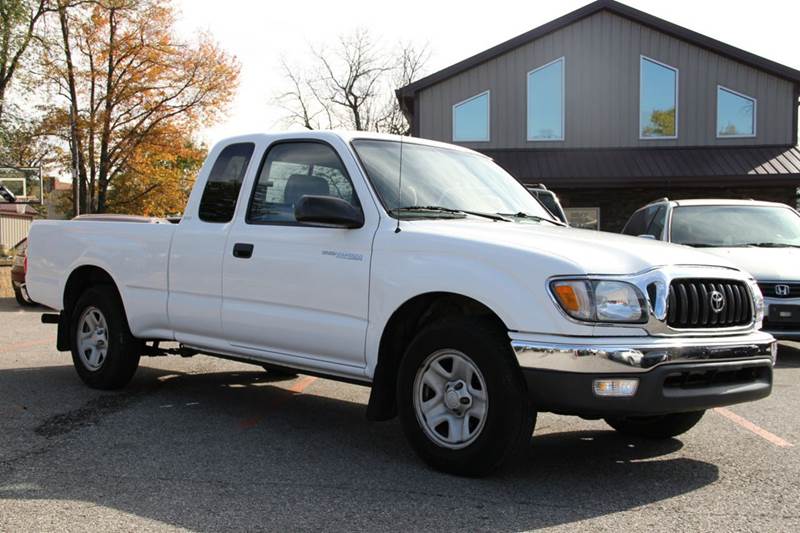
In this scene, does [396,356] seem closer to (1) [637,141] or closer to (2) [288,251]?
(2) [288,251]

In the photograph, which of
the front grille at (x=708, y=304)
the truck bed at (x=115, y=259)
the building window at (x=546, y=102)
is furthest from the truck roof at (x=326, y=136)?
the building window at (x=546, y=102)

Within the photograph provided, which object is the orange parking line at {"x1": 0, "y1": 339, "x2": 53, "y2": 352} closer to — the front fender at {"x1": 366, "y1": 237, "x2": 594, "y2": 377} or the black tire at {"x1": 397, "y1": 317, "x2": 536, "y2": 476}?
the front fender at {"x1": 366, "y1": 237, "x2": 594, "y2": 377}

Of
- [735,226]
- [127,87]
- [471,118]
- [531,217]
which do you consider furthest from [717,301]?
[127,87]

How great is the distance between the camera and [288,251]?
537 cm

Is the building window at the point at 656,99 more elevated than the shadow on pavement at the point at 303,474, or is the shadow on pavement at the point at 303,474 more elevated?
the building window at the point at 656,99

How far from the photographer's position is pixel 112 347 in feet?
22.2

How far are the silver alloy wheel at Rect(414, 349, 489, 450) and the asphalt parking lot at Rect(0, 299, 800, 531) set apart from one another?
0.25m

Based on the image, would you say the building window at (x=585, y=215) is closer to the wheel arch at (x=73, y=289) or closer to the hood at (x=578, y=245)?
the wheel arch at (x=73, y=289)

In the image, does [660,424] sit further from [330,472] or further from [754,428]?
[330,472]

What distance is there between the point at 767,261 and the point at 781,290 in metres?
0.49

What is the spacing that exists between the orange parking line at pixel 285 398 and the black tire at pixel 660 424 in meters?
2.47

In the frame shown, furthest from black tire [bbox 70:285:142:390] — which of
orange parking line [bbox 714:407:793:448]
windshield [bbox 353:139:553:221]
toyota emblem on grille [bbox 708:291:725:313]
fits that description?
orange parking line [bbox 714:407:793:448]

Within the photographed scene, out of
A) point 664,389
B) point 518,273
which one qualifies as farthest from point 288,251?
point 664,389

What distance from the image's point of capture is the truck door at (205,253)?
589 cm
